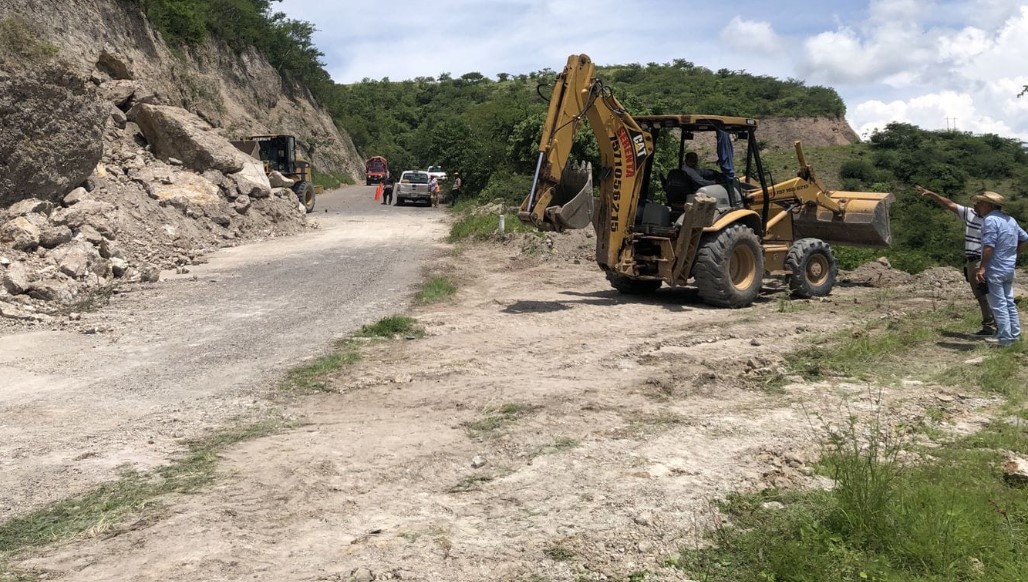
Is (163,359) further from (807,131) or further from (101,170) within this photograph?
(807,131)

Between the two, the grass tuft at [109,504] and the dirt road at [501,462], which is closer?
the dirt road at [501,462]

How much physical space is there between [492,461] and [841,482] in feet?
7.38

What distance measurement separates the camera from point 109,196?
20.8 m

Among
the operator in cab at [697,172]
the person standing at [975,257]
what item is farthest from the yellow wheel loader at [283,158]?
the person standing at [975,257]

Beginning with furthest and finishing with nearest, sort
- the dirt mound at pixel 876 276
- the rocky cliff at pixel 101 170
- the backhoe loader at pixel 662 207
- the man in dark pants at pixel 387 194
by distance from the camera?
1. the man in dark pants at pixel 387 194
2. the dirt mound at pixel 876 276
3. the rocky cliff at pixel 101 170
4. the backhoe loader at pixel 662 207

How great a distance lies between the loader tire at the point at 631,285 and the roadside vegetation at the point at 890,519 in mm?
7313

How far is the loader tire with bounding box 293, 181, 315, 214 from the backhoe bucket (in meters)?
22.3

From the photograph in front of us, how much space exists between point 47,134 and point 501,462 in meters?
15.7

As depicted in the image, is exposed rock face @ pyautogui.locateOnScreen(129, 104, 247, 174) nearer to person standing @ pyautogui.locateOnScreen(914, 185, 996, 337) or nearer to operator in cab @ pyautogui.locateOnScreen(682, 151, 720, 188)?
operator in cab @ pyautogui.locateOnScreen(682, 151, 720, 188)

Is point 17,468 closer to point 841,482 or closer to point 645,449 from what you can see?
point 645,449

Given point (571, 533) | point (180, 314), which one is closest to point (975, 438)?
point (571, 533)

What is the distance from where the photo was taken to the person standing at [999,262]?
8930mm

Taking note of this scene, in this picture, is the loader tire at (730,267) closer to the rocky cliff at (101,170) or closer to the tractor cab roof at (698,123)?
the tractor cab roof at (698,123)

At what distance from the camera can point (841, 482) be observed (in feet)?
15.7
